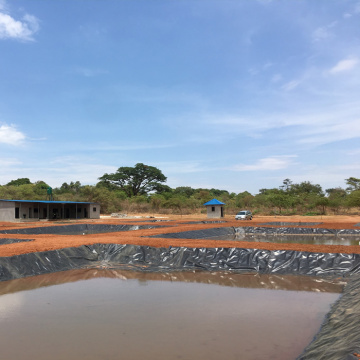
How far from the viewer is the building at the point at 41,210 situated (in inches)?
1500

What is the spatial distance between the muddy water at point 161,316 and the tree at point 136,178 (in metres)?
67.2

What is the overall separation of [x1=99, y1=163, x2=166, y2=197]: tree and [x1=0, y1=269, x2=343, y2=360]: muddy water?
221ft

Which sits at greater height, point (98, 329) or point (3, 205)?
point (3, 205)

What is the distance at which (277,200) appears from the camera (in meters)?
56.2

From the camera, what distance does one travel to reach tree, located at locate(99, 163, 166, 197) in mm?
78438

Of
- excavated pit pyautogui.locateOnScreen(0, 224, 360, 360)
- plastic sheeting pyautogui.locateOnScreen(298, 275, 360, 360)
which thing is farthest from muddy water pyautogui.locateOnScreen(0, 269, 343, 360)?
excavated pit pyautogui.locateOnScreen(0, 224, 360, 360)

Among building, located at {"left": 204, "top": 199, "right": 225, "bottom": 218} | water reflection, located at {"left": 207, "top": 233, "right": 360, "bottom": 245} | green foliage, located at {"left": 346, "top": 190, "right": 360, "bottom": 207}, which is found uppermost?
green foliage, located at {"left": 346, "top": 190, "right": 360, "bottom": 207}

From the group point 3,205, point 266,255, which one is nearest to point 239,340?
point 266,255

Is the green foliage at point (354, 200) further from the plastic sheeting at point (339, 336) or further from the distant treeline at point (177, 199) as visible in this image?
the plastic sheeting at point (339, 336)

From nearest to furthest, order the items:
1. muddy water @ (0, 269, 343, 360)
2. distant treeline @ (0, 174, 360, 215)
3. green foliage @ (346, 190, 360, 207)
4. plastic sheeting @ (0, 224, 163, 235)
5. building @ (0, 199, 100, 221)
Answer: muddy water @ (0, 269, 343, 360) → plastic sheeting @ (0, 224, 163, 235) → building @ (0, 199, 100, 221) → green foliage @ (346, 190, 360, 207) → distant treeline @ (0, 174, 360, 215)

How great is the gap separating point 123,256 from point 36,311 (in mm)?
6767

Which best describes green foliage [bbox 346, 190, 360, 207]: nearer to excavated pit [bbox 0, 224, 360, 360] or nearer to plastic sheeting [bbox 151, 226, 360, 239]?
plastic sheeting [bbox 151, 226, 360, 239]

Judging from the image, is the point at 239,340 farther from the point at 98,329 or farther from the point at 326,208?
the point at 326,208

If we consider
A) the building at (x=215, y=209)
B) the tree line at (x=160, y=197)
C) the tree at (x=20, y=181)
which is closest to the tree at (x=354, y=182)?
the tree line at (x=160, y=197)
